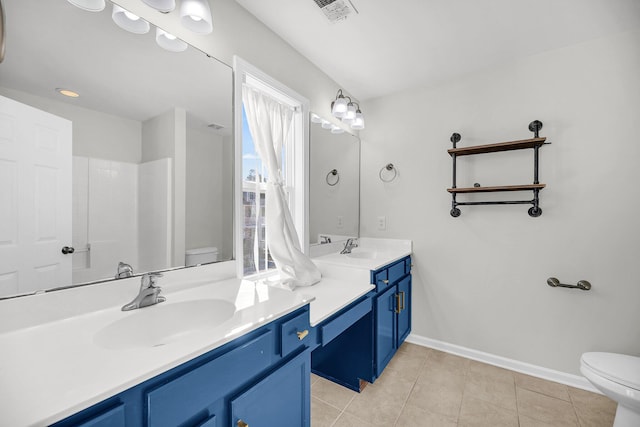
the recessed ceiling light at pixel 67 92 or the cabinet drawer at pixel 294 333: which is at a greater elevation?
the recessed ceiling light at pixel 67 92

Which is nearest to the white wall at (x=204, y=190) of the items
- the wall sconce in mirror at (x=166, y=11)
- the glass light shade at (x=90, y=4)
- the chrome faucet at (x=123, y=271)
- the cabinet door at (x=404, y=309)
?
the chrome faucet at (x=123, y=271)

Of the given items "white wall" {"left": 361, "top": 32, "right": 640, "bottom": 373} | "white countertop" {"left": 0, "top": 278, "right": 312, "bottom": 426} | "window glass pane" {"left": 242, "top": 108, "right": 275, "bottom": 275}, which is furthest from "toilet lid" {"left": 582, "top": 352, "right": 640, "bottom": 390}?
"window glass pane" {"left": 242, "top": 108, "right": 275, "bottom": 275}

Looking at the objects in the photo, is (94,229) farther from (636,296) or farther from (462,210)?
(636,296)

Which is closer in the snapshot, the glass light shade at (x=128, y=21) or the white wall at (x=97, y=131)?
the white wall at (x=97, y=131)

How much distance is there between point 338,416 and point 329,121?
2.11 meters

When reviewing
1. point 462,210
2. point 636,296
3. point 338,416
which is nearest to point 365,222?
point 462,210

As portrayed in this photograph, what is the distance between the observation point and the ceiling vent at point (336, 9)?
150cm

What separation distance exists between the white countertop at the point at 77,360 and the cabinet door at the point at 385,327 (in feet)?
3.33

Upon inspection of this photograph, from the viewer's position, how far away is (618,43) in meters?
1.77

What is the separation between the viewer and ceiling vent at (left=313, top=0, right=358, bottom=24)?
4.93 feet

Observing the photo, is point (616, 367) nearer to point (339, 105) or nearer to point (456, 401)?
point (456, 401)

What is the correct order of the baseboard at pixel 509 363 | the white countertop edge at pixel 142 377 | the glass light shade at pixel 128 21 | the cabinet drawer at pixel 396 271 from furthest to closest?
the cabinet drawer at pixel 396 271 < the baseboard at pixel 509 363 < the glass light shade at pixel 128 21 < the white countertop edge at pixel 142 377

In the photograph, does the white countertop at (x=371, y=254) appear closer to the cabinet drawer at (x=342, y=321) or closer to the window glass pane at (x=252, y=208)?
the cabinet drawer at (x=342, y=321)

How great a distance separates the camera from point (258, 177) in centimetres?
168
